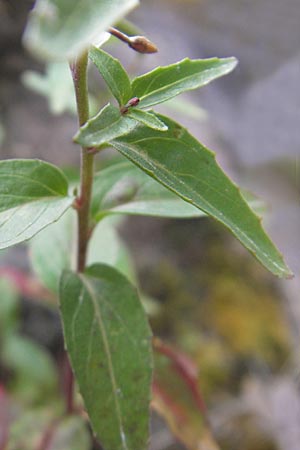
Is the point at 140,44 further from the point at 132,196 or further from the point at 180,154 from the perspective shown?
the point at 132,196

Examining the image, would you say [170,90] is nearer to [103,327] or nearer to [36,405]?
[103,327]

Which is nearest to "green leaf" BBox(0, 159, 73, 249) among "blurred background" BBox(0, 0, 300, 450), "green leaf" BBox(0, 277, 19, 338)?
"blurred background" BBox(0, 0, 300, 450)

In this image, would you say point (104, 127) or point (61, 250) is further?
point (61, 250)

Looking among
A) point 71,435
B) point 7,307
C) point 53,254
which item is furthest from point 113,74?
point 7,307

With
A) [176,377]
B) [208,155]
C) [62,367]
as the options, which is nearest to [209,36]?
[62,367]

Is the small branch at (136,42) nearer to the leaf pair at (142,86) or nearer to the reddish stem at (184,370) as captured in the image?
the leaf pair at (142,86)

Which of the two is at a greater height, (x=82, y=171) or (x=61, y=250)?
(x=82, y=171)

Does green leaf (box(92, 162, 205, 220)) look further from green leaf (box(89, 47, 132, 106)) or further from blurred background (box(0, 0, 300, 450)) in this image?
blurred background (box(0, 0, 300, 450))

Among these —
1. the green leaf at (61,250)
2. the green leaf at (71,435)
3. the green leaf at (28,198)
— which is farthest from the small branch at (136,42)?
the green leaf at (71,435)
